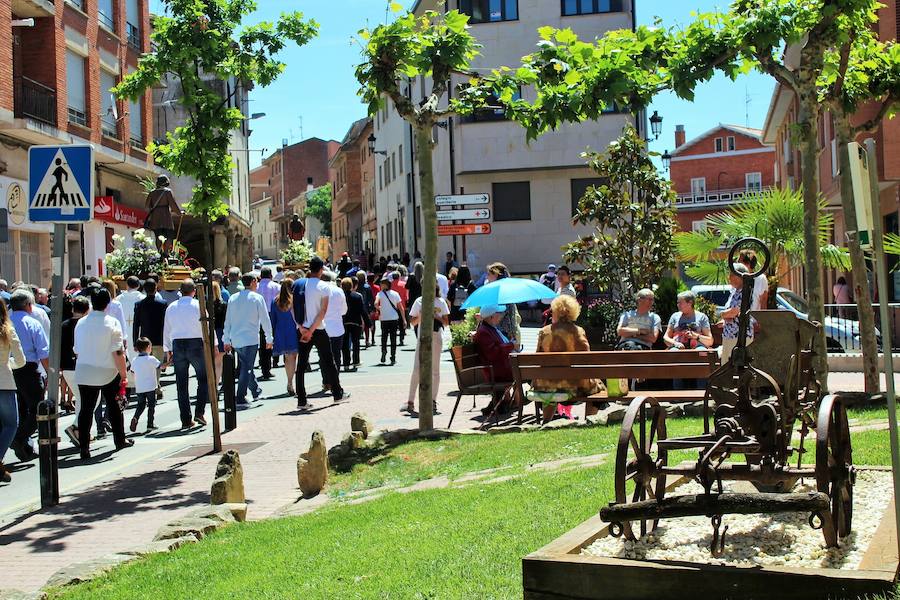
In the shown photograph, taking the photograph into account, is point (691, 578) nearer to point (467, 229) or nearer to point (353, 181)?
point (467, 229)

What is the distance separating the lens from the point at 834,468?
5.25m

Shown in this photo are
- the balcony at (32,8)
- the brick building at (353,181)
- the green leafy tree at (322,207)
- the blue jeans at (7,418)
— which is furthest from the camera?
the green leafy tree at (322,207)

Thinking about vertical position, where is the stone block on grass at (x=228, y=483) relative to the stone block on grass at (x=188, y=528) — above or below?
above

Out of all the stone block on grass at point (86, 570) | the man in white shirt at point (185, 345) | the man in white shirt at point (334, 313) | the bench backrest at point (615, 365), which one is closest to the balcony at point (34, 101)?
the man in white shirt at point (334, 313)

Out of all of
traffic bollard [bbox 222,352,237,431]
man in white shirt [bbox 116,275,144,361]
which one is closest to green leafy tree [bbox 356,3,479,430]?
traffic bollard [bbox 222,352,237,431]

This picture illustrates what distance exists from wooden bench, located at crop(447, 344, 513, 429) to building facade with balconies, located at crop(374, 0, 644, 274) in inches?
1075

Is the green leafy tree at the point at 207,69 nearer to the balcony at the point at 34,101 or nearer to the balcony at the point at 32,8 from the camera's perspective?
the balcony at the point at 34,101

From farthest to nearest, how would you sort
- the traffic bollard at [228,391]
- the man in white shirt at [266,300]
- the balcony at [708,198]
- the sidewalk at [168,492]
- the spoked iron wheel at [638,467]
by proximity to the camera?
1. the balcony at [708,198]
2. the man in white shirt at [266,300]
3. the traffic bollard at [228,391]
4. the sidewalk at [168,492]
5. the spoked iron wheel at [638,467]

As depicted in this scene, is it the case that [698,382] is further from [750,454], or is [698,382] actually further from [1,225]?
[1,225]

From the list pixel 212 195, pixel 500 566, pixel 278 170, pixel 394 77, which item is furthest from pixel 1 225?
pixel 278 170

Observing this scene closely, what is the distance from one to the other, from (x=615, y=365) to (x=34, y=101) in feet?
71.6

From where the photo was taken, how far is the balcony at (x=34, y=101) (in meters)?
27.8

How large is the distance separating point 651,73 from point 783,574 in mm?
7380

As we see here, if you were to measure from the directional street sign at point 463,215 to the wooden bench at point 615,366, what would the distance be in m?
10.2
